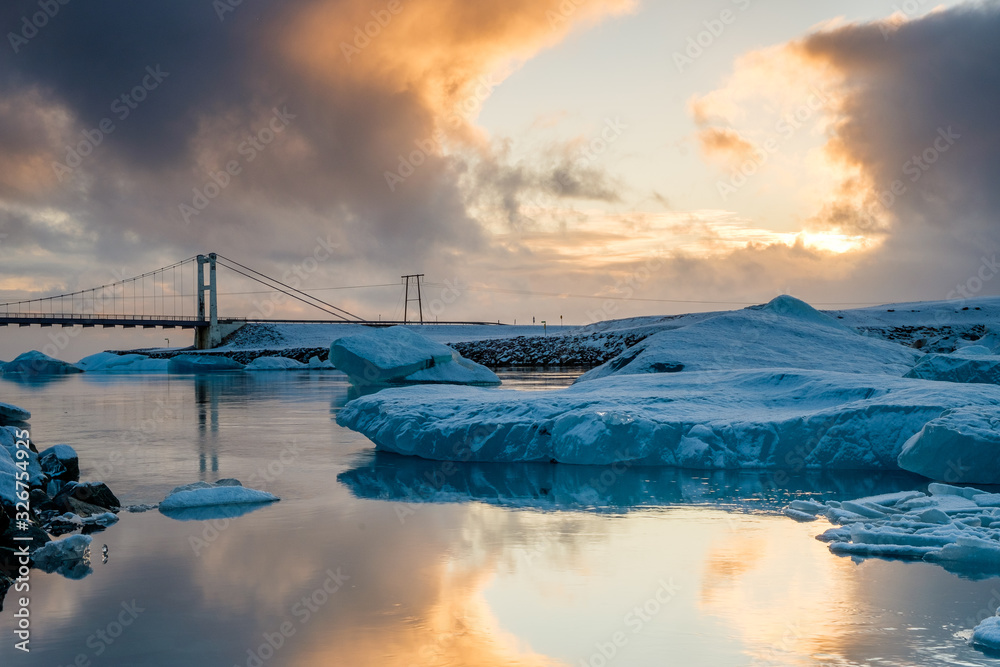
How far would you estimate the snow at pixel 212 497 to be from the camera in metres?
8.43

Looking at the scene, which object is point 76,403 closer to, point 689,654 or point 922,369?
point 922,369

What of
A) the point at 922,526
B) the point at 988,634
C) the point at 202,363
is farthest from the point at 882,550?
the point at 202,363

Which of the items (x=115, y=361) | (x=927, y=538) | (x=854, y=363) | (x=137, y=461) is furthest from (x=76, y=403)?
(x=115, y=361)

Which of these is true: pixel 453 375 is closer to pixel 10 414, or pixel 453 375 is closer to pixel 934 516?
pixel 10 414

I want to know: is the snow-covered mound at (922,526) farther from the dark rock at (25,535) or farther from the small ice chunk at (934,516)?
the dark rock at (25,535)

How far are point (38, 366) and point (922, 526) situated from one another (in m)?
59.4

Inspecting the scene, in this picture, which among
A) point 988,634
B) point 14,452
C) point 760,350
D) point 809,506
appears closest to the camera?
point 988,634

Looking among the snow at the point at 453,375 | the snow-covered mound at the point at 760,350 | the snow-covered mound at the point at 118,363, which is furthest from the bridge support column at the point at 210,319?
the snow-covered mound at the point at 760,350

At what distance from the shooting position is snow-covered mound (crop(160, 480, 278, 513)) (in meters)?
8.42

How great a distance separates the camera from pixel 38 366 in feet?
183

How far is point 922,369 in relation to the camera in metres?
14.1

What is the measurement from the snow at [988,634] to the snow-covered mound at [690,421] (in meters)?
5.69

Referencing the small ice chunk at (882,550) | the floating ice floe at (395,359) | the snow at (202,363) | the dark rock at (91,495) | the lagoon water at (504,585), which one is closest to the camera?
the lagoon water at (504,585)

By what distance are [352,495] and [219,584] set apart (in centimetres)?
345
